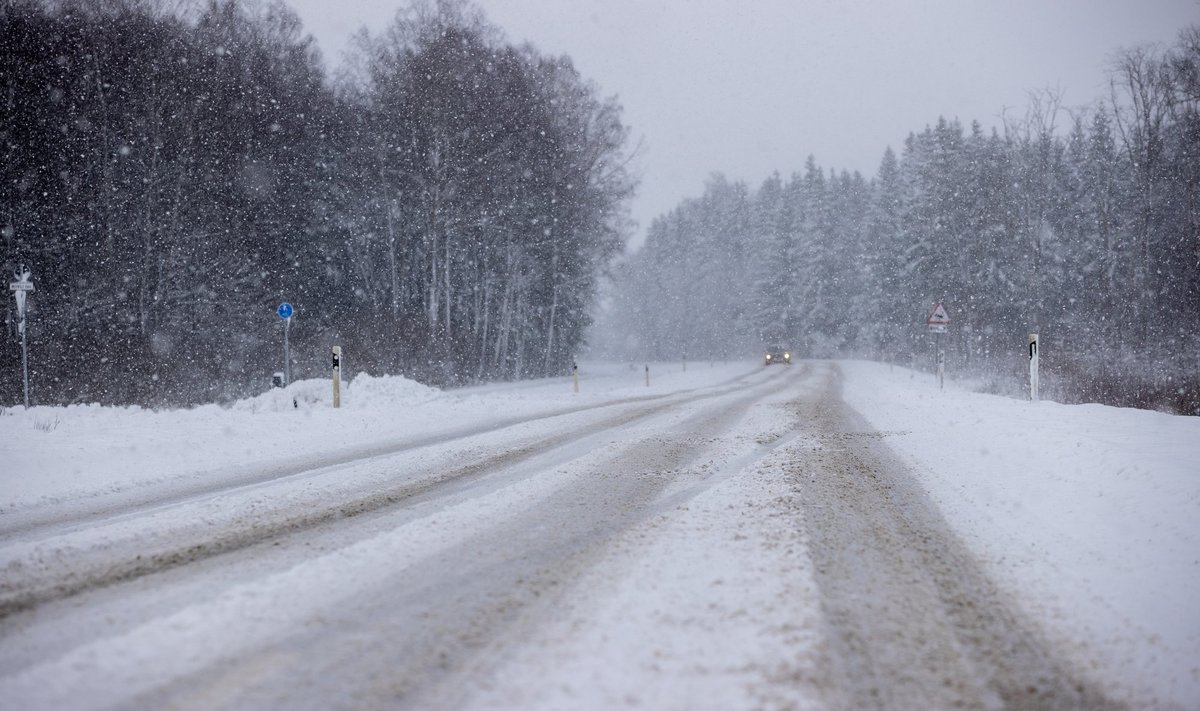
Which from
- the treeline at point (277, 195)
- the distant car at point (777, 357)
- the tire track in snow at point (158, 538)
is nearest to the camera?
the tire track in snow at point (158, 538)

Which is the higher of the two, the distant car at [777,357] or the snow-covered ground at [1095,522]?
the distant car at [777,357]

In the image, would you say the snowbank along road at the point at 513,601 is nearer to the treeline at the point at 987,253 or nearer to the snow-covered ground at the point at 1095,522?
the snow-covered ground at the point at 1095,522

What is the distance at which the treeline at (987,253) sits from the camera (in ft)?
93.0

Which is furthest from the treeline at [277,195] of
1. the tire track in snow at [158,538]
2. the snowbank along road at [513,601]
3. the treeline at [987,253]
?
the snowbank along road at [513,601]

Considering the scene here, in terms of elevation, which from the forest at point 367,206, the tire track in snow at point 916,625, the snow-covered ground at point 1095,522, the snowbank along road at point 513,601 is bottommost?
the snow-covered ground at point 1095,522

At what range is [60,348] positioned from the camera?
61.7 ft

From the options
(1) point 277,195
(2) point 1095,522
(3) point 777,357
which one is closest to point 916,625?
(2) point 1095,522

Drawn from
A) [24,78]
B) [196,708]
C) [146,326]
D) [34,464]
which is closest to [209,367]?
[146,326]

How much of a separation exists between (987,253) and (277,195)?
1723 inches

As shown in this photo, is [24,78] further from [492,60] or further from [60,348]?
[492,60]

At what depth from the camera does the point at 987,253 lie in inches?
1844

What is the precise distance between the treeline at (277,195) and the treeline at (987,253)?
8063 millimetres

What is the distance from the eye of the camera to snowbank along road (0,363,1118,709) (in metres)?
2.52

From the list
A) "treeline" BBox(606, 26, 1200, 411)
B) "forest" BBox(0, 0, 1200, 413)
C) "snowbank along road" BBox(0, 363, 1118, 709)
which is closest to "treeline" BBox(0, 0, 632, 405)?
"forest" BBox(0, 0, 1200, 413)
